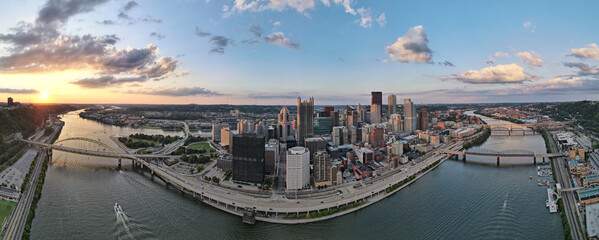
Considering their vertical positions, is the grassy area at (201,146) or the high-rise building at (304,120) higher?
the high-rise building at (304,120)

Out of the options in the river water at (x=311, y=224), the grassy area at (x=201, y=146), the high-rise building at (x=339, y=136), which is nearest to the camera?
the river water at (x=311, y=224)

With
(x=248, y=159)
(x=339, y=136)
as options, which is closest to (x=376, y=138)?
(x=339, y=136)

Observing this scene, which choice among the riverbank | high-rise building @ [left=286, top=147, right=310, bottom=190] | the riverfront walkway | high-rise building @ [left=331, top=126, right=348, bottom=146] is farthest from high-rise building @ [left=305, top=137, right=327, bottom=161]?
high-rise building @ [left=286, top=147, right=310, bottom=190]

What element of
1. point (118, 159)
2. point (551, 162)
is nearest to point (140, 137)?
point (118, 159)

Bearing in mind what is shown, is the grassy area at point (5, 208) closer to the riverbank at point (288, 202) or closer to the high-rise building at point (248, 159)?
the riverbank at point (288, 202)

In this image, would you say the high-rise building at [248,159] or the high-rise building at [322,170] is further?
the high-rise building at [248,159]

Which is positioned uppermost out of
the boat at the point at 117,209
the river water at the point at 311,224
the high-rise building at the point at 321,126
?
the high-rise building at the point at 321,126

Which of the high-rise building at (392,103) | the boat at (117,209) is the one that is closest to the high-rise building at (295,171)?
the boat at (117,209)
